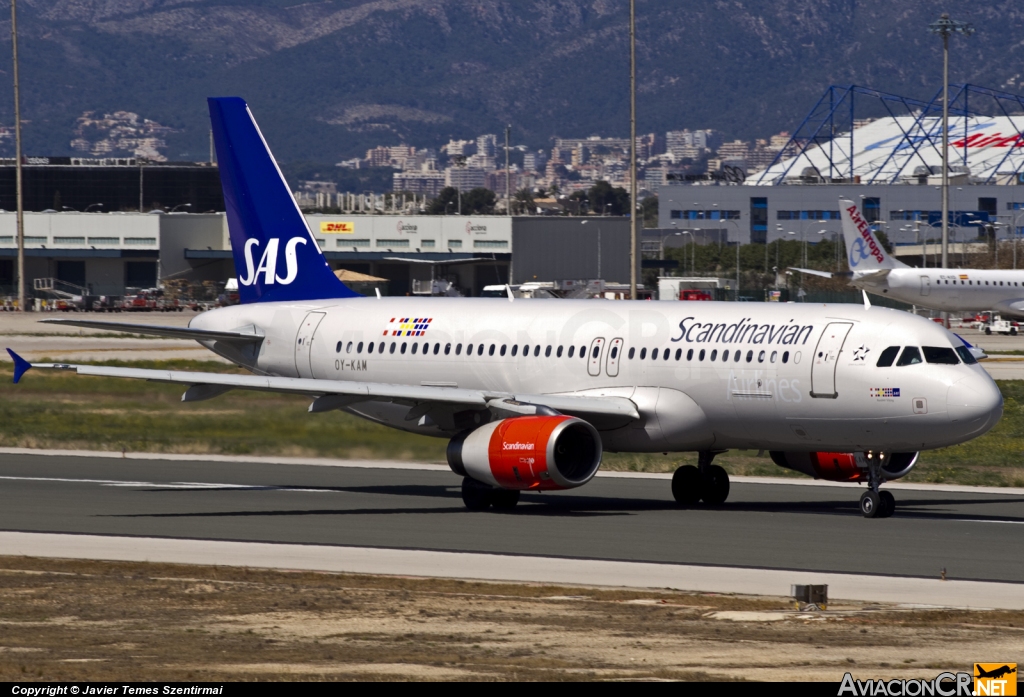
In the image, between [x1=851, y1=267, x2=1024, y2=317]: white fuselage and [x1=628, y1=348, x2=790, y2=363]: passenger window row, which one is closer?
[x1=628, y1=348, x2=790, y2=363]: passenger window row

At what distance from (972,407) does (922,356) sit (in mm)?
1426

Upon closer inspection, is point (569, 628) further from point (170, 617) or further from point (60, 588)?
point (60, 588)

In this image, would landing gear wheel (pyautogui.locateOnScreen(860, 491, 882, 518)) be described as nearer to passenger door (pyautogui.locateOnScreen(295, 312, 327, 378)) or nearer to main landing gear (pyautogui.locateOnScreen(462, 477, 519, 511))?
main landing gear (pyautogui.locateOnScreen(462, 477, 519, 511))

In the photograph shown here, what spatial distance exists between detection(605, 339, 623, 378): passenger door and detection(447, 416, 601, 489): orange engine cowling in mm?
2371

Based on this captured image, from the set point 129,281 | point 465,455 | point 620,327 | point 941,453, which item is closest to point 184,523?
point 465,455

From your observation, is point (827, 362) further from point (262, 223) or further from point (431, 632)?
point (262, 223)

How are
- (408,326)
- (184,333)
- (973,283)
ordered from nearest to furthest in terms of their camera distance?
(408,326) < (184,333) < (973,283)

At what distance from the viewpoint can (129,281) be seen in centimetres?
16838

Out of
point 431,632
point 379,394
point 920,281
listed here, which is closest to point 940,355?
point 379,394

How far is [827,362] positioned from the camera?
29250 mm

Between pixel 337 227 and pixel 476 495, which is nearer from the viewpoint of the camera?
pixel 476 495

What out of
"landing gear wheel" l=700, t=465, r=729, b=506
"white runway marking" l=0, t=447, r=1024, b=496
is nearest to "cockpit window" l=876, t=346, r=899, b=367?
"landing gear wheel" l=700, t=465, r=729, b=506

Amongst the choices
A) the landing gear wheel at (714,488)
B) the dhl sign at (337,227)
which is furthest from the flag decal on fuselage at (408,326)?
the dhl sign at (337,227)

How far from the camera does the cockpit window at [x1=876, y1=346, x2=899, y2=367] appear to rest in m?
28.8
